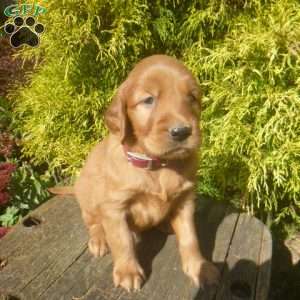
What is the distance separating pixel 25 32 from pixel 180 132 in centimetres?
297

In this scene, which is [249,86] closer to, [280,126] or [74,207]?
[280,126]

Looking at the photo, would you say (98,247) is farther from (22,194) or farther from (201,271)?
(22,194)

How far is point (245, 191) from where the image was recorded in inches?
136

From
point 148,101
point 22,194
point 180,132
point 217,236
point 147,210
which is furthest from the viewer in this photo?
point 22,194

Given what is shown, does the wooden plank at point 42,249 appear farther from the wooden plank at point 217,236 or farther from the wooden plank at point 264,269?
the wooden plank at point 264,269

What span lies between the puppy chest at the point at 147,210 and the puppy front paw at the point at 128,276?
228 mm

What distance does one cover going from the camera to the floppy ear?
1.97 metres

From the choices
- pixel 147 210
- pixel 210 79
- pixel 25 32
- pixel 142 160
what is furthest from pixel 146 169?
pixel 25 32

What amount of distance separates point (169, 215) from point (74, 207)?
2.91 ft

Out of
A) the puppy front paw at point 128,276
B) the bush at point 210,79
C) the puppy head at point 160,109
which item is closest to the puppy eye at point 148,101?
the puppy head at point 160,109

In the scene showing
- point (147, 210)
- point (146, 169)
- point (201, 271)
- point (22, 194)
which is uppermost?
point (146, 169)

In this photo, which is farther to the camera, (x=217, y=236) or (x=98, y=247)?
(x=217, y=236)

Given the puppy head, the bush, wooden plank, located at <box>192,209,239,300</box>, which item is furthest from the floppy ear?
the bush

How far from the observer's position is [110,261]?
7.71 feet
